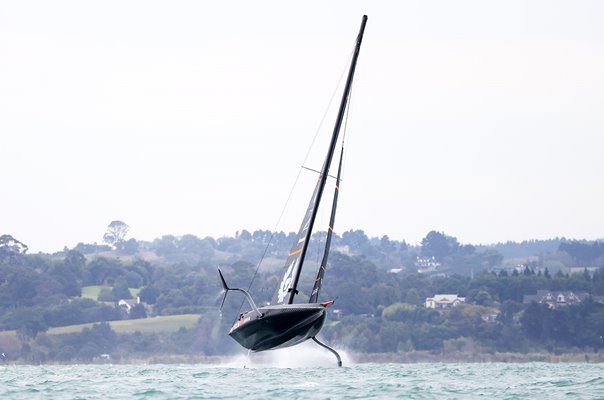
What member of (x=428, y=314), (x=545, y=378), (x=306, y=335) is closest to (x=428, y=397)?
(x=306, y=335)

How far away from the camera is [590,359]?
169 metres

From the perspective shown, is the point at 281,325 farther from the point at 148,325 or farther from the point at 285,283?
the point at 148,325

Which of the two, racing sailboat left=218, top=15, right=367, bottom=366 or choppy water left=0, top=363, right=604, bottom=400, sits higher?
racing sailboat left=218, top=15, right=367, bottom=366

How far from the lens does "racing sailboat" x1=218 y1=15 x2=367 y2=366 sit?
56188mm

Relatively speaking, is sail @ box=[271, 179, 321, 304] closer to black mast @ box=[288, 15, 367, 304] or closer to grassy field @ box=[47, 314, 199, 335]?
black mast @ box=[288, 15, 367, 304]

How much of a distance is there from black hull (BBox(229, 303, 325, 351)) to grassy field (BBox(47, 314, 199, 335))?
127560 mm

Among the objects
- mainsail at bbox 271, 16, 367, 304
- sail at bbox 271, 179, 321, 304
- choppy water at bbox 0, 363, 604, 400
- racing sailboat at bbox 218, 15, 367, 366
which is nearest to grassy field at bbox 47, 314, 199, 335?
choppy water at bbox 0, 363, 604, 400

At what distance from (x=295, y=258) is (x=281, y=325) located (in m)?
2.76

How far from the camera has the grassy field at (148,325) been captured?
187m

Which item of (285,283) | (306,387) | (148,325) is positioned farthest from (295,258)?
(148,325)

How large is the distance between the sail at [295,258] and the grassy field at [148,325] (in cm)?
12910

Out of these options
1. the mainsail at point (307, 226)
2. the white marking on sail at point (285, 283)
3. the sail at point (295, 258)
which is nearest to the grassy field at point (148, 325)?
the white marking on sail at point (285, 283)

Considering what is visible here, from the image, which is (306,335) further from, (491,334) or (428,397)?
(491,334)

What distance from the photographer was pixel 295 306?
55844mm
